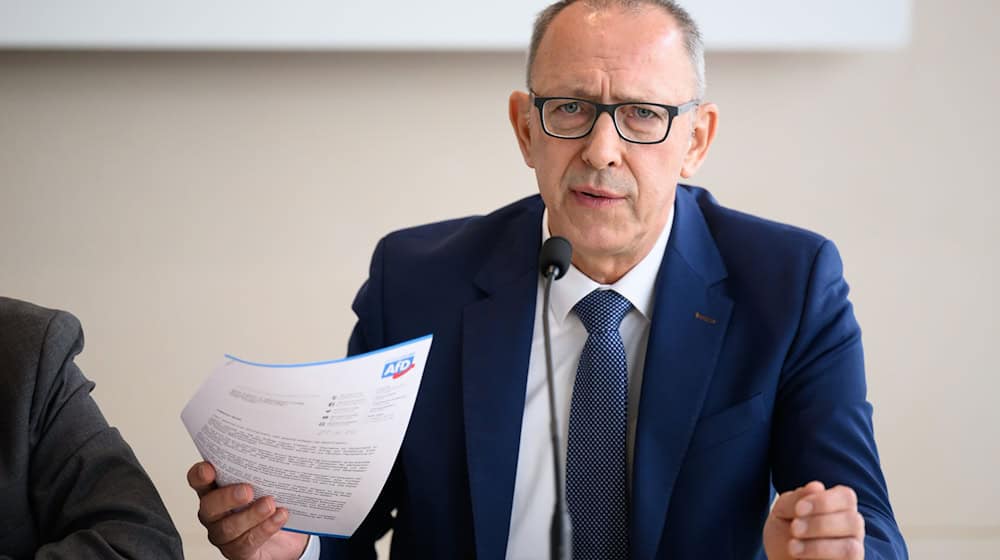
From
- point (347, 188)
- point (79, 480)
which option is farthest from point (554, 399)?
point (347, 188)

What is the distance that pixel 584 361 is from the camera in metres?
1.73

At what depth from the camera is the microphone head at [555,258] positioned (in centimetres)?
134

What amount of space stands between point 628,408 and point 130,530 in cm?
76

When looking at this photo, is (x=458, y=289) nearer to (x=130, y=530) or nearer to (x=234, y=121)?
(x=130, y=530)

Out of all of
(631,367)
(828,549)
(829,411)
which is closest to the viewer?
(828,549)

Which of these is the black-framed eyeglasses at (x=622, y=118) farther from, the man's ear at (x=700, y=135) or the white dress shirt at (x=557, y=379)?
the white dress shirt at (x=557, y=379)

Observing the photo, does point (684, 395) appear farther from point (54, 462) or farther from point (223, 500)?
point (54, 462)

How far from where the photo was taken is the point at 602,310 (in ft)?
5.78

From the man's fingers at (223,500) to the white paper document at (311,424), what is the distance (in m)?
0.02

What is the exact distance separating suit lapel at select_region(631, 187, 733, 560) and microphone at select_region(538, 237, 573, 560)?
0.37 meters

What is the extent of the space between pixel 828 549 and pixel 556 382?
552mm

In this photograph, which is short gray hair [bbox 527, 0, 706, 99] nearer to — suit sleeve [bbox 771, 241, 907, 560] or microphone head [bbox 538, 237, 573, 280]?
suit sleeve [bbox 771, 241, 907, 560]

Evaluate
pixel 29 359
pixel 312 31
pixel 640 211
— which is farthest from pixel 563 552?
pixel 312 31

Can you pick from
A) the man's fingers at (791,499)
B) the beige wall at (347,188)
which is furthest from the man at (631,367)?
the beige wall at (347,188)
